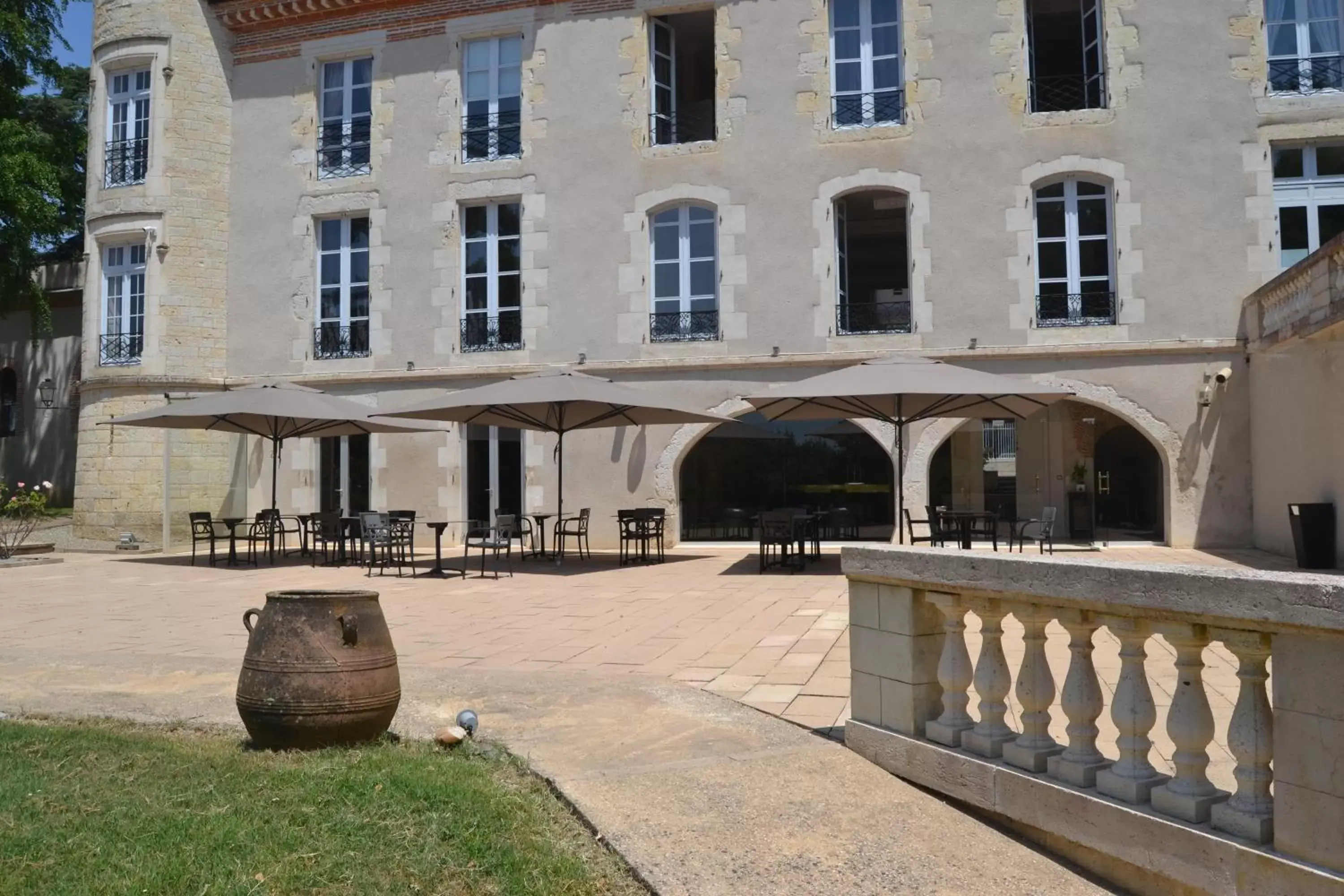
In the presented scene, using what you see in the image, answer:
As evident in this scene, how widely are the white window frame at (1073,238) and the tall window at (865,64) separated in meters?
2.38

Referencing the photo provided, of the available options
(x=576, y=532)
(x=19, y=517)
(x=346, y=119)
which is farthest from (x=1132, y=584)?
(x=19, y=517)

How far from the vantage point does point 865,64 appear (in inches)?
574

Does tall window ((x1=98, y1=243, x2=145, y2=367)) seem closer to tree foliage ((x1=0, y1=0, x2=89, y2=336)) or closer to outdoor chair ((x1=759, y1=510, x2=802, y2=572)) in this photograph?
tree foliage ((x1=0, y1=0, x2=89, y2=336))

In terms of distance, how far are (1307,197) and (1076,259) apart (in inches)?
110

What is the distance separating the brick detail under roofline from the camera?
15.6 m

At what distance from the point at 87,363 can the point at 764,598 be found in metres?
12.8

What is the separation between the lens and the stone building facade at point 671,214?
43.8ft

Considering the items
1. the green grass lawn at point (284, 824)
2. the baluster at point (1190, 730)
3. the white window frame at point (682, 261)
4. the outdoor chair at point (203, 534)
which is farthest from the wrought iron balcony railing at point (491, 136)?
the baluster at point (1190, 730)

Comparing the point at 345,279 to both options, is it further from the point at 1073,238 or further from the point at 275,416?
the point at 1073,238

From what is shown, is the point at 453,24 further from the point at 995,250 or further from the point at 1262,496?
the point at 1262,496

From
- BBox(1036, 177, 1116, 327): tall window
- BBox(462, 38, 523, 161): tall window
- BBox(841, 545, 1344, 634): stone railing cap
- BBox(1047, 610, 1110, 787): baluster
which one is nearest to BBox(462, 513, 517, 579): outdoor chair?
BBox(462, 38, 523, 161): tall window

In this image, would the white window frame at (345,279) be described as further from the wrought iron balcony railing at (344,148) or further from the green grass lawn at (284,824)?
the green grass lawn at (284,824)

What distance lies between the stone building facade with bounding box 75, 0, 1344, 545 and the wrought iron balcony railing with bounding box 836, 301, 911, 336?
58 millimetres

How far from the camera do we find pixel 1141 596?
2.92 meters
